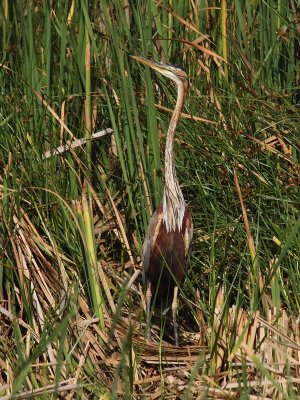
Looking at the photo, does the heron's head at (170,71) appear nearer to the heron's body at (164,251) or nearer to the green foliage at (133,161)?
the green foliage at (133,161)

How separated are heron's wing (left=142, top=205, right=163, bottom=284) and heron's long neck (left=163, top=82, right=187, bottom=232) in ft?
0.13

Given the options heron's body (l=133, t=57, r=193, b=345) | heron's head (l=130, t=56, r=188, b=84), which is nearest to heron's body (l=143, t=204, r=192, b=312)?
heron's body (l=133, t=57, r=193, b=345)

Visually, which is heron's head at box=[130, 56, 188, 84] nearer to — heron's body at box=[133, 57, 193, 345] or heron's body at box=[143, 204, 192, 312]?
heron's body at box=[133, 57, 193, 345]

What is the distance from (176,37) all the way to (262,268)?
4.13 ft

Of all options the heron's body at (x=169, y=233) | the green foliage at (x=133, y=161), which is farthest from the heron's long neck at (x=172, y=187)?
the green foliage at (x=133, y=161)

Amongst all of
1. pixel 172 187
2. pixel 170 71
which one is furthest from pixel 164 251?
pixel 170 71

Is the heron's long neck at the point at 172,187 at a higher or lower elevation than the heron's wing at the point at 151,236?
higher

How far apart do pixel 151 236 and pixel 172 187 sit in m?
0.25

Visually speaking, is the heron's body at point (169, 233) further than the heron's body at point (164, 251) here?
No

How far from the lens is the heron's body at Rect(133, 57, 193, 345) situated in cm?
438

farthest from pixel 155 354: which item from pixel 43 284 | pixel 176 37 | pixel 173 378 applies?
pixel 176 37

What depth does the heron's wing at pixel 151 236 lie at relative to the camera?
447cm

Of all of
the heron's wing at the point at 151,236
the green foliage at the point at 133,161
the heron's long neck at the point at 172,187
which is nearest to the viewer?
the green foliage at the point at 133,161

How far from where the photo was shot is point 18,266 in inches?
164
